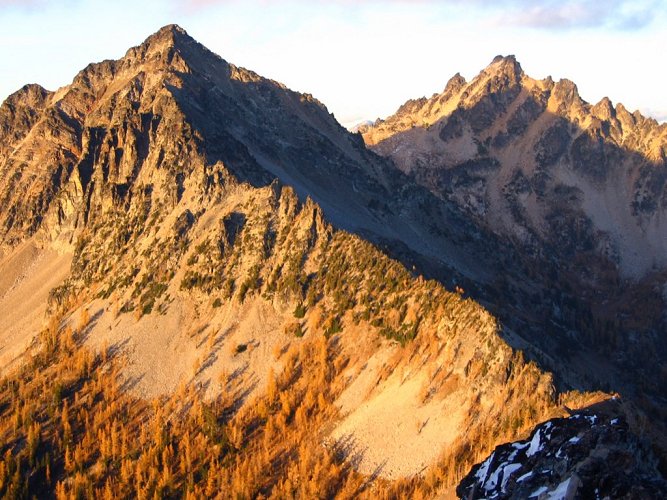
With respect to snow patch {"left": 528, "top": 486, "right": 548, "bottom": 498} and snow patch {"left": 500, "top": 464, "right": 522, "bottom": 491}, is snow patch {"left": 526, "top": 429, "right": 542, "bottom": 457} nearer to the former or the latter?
snow patch {"left": 500, "top": 464, "right": 522, "bottom": 491}

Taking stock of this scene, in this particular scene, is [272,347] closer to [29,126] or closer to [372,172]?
[372,172]

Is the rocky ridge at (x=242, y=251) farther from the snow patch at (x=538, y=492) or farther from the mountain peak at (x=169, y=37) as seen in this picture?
the snow patch at (x=538, y=492)

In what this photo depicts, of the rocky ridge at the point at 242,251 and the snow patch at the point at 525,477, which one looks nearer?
the snow patch at the point at 525,477

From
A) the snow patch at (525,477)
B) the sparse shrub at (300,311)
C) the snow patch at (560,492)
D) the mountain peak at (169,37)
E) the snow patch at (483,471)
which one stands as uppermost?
the mountain peak at (169,37)

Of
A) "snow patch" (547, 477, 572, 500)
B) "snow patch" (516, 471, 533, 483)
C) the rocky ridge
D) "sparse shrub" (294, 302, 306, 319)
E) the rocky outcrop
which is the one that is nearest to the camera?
the rocky outcrop

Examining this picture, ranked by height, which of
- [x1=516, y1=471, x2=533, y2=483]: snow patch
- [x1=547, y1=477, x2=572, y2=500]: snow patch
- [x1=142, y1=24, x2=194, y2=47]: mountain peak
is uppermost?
[x1=142, y1=24, x2=194, y2=47]: mountain peak

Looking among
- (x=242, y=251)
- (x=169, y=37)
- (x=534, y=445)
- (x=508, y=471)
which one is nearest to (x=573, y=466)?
(x=508, y=471)

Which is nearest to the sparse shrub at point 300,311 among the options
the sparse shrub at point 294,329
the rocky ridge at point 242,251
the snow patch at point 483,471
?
the rocky ridge at point 242,251

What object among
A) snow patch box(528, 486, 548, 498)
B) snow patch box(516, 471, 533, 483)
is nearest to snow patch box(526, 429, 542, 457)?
snow patch box(516, 471, 533, 483)

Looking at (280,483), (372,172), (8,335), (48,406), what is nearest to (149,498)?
(280,483)

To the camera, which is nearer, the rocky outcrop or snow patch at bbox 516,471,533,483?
the rocky outcrop

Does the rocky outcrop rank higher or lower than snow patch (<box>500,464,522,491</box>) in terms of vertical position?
higher

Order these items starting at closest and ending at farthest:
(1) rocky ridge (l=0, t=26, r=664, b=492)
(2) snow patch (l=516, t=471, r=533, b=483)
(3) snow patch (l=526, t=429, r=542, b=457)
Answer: (2) snow patch (l=516, t=471, r=533, b=483)
(3) snow patch (l=526, t=429, r=542, b=457)
(1) rocky ridge (l=0, t=26, r=664, b=492)

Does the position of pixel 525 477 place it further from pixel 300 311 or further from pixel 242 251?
pixel 242 251
